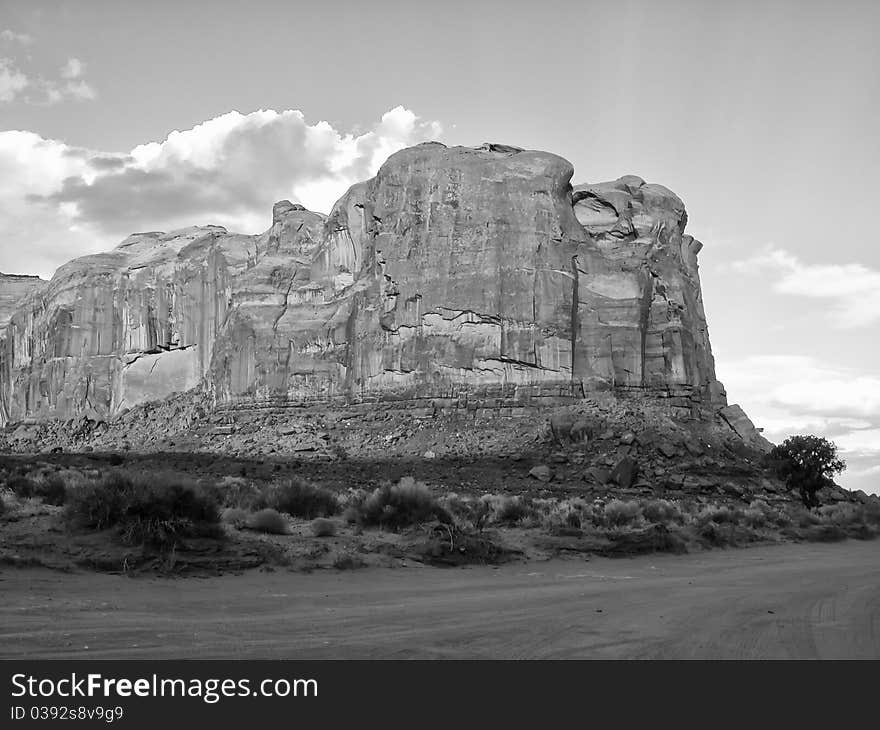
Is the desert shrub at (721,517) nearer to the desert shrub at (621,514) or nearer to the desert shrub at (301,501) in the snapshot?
the desert shrub at (621,514)

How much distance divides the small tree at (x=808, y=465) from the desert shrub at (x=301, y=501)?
90.2ft

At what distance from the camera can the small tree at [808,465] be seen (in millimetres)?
40312

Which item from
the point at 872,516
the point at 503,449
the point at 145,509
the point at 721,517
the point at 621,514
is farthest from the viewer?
the point at 503,449

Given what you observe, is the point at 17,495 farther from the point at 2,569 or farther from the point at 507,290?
the point at 507,290

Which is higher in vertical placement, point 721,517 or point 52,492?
point 52,492

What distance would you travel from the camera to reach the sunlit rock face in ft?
209

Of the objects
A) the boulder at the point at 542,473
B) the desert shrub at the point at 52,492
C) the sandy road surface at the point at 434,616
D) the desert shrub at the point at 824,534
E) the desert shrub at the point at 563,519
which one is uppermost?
the boulder at the point at 542,473

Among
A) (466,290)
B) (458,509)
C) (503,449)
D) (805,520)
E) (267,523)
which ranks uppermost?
(466,290)

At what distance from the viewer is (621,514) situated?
25.8m

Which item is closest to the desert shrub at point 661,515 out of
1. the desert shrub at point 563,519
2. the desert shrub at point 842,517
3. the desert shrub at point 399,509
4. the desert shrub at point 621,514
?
the desert shrub at point 621,514

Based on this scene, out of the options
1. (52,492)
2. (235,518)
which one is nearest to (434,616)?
(235,518)

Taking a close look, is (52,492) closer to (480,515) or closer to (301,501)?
(301,501)

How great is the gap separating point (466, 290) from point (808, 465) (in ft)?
97.6
